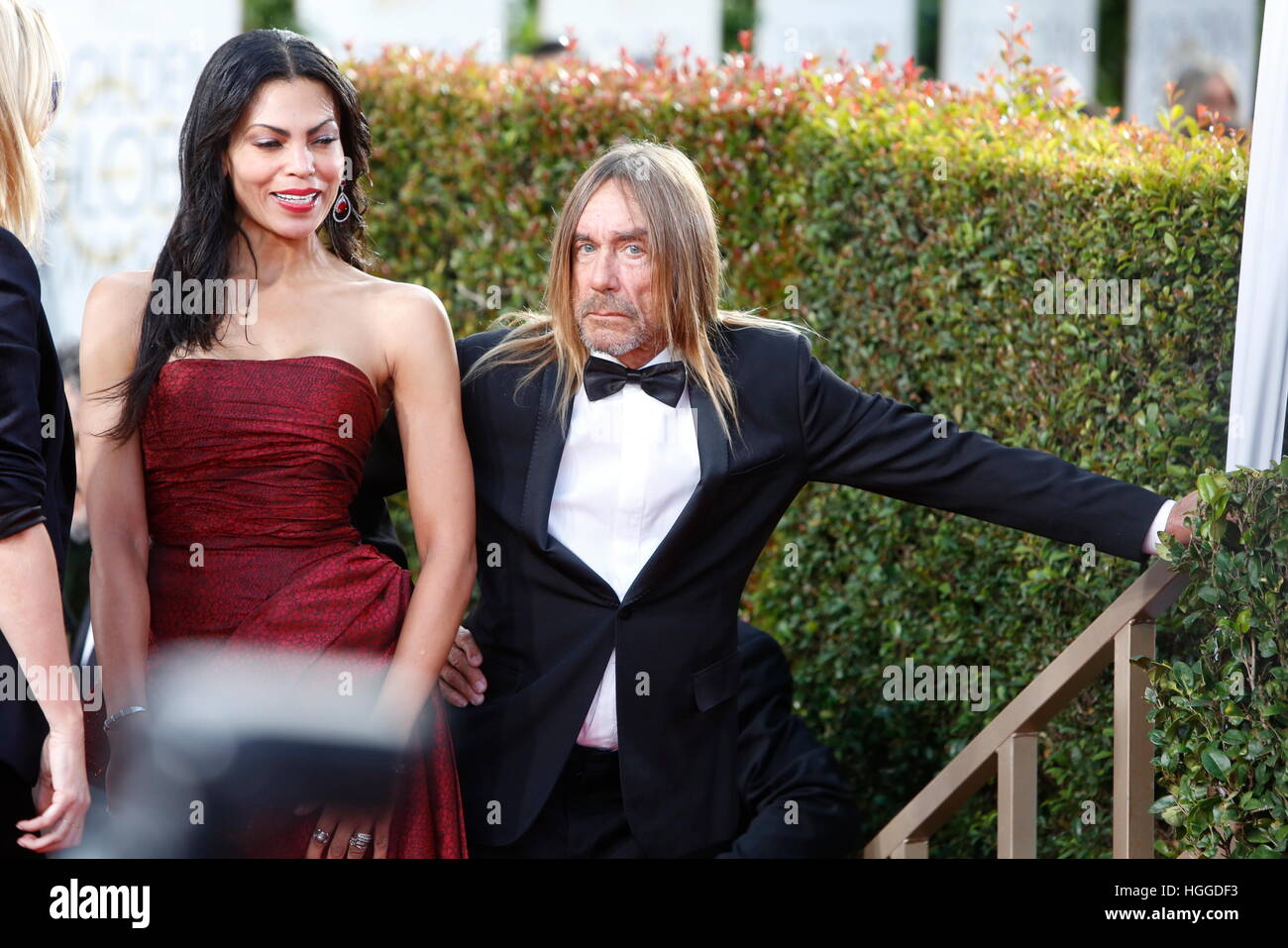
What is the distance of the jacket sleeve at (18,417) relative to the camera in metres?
2.62

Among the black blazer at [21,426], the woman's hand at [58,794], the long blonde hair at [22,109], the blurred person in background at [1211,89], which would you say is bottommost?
the woman's hand at [58,794]

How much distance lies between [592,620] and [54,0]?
5802 millimetres

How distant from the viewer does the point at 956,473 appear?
3.64 meters

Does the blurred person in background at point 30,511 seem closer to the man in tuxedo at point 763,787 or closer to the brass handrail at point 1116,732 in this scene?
the man in tuxedo at point 763,787

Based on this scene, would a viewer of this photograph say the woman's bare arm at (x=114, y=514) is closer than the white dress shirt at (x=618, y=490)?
Yes

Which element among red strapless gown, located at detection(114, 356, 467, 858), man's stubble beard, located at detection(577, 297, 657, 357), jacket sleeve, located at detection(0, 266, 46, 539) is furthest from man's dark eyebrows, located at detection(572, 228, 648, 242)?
jacket sleeve, located at detection(0, 266, 46, 539)

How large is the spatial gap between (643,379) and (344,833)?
1.25 meters

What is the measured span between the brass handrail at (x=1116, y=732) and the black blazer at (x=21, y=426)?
2.10 meters

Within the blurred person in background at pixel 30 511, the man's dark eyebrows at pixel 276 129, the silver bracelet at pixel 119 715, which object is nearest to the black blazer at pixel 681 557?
the man's dark eyebrows at pixel 276 129

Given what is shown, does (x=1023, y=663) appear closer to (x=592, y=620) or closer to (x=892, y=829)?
(x=892, y=829)

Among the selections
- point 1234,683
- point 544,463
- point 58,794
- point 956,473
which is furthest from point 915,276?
point 58,794

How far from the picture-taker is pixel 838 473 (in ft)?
12.3

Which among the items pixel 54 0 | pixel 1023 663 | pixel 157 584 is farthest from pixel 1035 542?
pixel 54 0

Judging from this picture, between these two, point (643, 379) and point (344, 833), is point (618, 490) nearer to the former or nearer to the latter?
point (643, 379)
